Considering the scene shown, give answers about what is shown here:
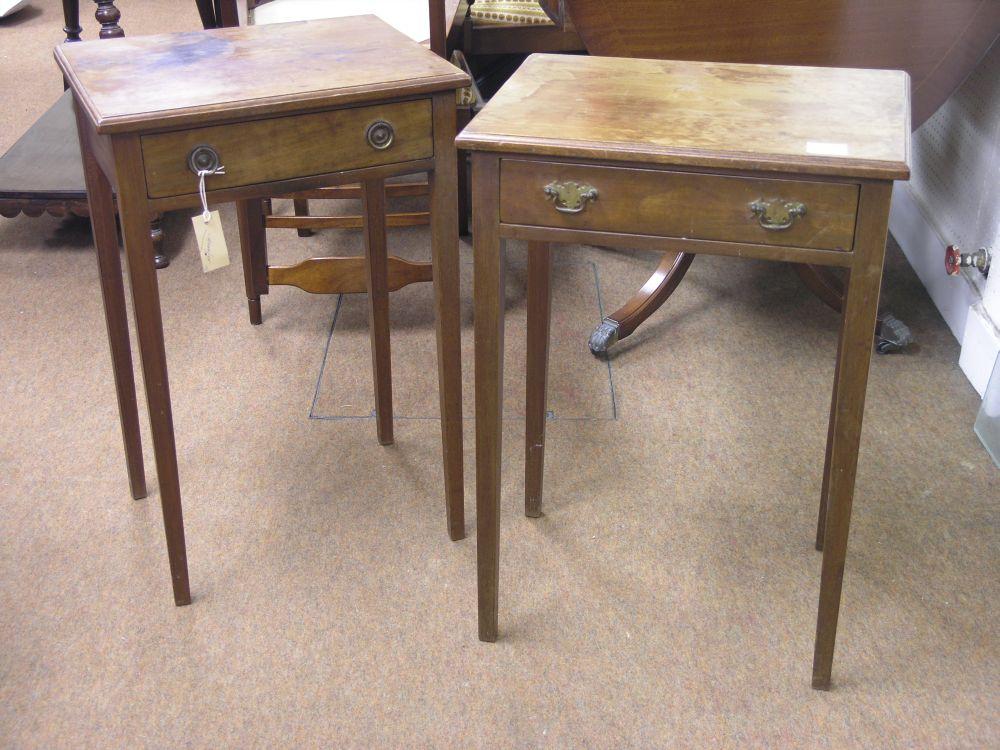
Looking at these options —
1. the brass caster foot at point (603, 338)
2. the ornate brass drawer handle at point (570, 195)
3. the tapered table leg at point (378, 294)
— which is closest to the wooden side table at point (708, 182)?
the ornate brass drawer handle at point (570, 195)

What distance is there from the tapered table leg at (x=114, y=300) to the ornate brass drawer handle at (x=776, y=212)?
3.04ft

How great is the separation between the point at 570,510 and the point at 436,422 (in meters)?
0.37

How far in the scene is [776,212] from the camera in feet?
3.84

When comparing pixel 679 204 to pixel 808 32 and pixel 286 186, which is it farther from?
pixel 808 32

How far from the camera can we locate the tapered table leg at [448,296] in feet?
4.67

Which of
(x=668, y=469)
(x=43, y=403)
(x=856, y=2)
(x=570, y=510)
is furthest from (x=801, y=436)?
(x=43, y=403)

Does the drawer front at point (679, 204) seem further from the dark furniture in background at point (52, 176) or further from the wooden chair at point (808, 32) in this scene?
the dark furniture in background at point (52, 176)

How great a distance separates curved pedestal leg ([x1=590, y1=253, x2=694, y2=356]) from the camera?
88.8 inches

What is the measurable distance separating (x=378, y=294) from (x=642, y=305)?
72 cm

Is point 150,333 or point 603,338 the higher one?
point 150,333

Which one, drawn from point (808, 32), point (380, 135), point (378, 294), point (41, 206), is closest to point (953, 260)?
point (808, 32)

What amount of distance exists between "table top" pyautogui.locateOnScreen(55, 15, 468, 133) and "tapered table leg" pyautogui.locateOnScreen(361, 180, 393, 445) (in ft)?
0.76

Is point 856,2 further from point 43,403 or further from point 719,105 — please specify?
point 43,403

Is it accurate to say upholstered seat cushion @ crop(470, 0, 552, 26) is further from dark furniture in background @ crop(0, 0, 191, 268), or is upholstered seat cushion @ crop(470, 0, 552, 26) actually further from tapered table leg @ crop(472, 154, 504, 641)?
tapered table leg @ crop(472, 154, 504, 641)
